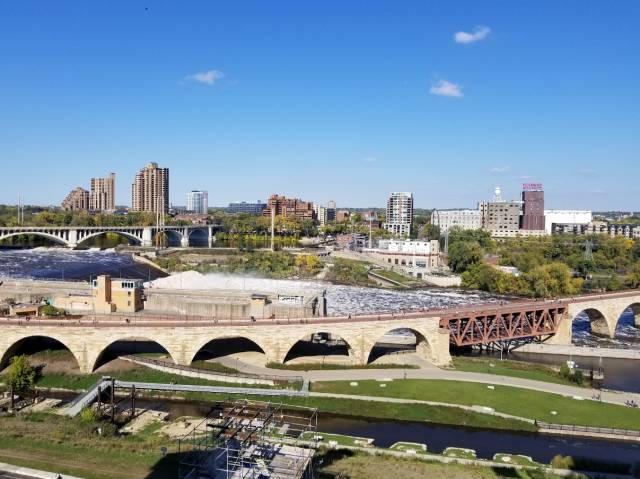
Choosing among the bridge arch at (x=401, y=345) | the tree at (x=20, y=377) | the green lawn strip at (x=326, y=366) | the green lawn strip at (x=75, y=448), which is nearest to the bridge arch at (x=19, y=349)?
the tree at (x=20, y=377)

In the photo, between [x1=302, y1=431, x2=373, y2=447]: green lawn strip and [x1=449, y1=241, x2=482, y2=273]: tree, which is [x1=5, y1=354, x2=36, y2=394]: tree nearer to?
[x1=302, y1=431, x2=373, y2=447]: green lawn strip

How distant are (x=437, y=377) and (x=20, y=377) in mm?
28752

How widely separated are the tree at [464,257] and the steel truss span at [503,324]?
43.2 m

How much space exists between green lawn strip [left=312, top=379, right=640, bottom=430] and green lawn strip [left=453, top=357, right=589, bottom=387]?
3.91 metres

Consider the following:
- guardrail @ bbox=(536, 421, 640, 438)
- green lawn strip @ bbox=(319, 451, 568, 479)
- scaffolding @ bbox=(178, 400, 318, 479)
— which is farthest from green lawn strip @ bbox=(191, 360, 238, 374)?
guardrail @ bbox=(536, 421, 640, 438)

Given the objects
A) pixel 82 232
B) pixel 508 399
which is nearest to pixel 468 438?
pixel 508 399

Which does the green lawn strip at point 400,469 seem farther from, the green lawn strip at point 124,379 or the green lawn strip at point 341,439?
the green lawn strip at point 124,379

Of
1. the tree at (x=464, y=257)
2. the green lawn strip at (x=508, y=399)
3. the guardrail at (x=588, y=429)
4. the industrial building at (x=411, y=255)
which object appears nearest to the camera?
the guardrail at (x=588, y=429)

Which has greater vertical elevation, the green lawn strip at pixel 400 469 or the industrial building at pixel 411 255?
the industrial building at pixel 411 255

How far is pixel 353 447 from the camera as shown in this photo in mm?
28703

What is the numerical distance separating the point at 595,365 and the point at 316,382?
27007 mm

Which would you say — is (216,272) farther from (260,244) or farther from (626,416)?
(626,416)

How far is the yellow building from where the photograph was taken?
48062 mm

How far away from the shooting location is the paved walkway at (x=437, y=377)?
38.1 metres
